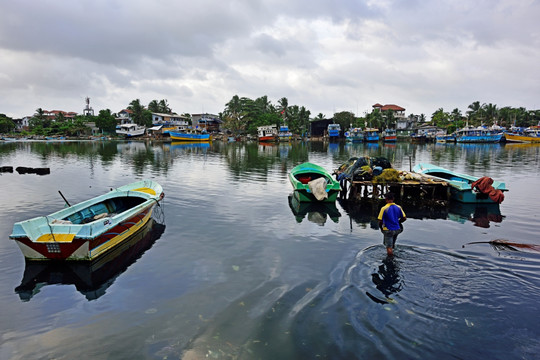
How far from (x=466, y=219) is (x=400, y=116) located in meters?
101

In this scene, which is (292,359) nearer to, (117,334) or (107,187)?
(117,334)

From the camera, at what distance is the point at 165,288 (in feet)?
26.4

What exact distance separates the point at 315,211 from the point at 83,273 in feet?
36.0

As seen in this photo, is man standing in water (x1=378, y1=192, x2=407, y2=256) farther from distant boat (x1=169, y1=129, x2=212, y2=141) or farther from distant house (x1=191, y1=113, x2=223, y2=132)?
distant house (x1=191, y1=113, x2=223, y2=132)

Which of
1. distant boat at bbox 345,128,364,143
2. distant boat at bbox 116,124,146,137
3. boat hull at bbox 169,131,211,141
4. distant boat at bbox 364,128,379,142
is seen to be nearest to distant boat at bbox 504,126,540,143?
distant boat at bbox 364,128,379,142

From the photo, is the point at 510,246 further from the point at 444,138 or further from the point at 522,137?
the point at 522,137

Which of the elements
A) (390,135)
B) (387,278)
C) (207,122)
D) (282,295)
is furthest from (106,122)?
(387,278)

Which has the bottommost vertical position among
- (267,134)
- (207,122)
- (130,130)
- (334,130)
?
(267,134)

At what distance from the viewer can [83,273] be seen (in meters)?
9.02

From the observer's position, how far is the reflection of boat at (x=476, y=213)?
48.3ft

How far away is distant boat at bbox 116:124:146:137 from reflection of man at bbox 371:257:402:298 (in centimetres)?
9335

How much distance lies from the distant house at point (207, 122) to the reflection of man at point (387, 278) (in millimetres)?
89721

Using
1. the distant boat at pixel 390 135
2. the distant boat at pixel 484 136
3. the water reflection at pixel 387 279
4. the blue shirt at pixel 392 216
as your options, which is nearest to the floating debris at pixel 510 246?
the water reflection at pixel 387 279

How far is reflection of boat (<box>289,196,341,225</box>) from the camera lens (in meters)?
14.9
